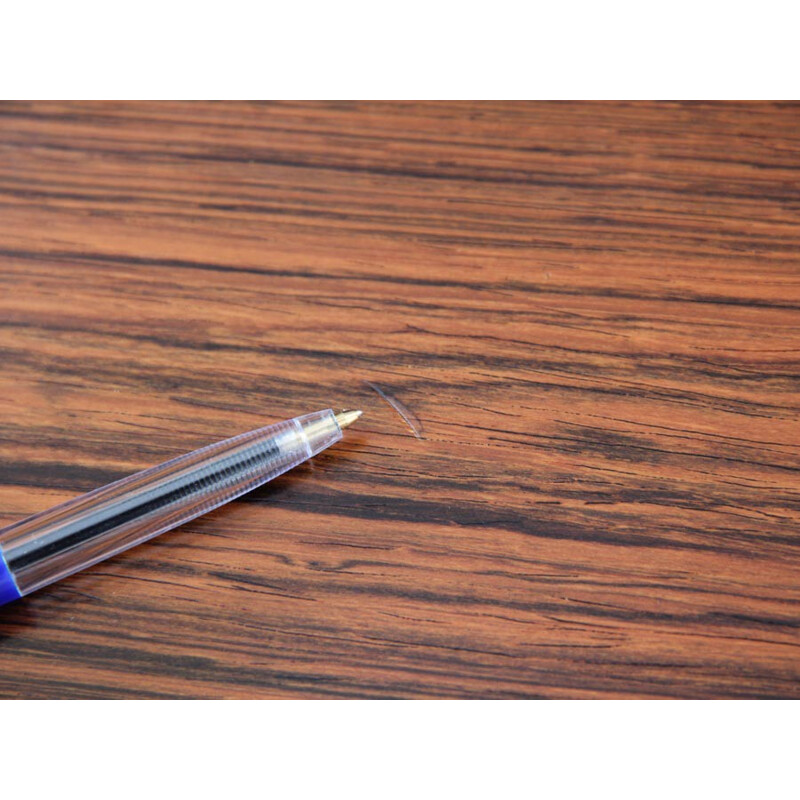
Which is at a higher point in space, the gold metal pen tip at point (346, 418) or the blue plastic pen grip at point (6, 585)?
the gold metal pen tip at point (346, 418)

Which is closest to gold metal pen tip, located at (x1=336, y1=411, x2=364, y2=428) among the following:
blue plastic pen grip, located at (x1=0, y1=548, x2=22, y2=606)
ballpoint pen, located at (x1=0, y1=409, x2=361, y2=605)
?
ballpoint pen, located at (x1=0, y1=409, x2=361, y2=605)

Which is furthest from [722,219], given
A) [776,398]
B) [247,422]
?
[247,422]

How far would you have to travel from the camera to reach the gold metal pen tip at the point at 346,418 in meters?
0.62

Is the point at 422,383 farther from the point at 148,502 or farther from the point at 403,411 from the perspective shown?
the point at 148,502

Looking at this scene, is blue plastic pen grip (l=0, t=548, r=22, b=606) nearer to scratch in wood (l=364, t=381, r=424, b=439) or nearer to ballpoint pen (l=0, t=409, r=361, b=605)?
ballpoint pen (l=0, t=409, r=361, b=605)

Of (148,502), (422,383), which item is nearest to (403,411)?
(422,383)

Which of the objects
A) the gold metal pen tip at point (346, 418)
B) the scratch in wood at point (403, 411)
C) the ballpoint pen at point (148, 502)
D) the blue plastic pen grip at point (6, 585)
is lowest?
the blue plastic pen grip at point (6, 585)

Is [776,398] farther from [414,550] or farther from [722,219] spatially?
[414,550]

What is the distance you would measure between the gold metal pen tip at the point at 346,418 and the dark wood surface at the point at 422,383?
11 mm

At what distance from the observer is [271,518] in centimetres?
59

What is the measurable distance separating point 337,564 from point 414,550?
5 cm

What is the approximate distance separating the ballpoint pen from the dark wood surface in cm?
1

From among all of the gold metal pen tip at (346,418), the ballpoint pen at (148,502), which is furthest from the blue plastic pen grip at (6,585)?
the gold metal pen tip at (346,418)

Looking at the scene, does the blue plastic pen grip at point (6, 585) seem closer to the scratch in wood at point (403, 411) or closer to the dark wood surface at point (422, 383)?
the dark wood surface at point (422, 383)
